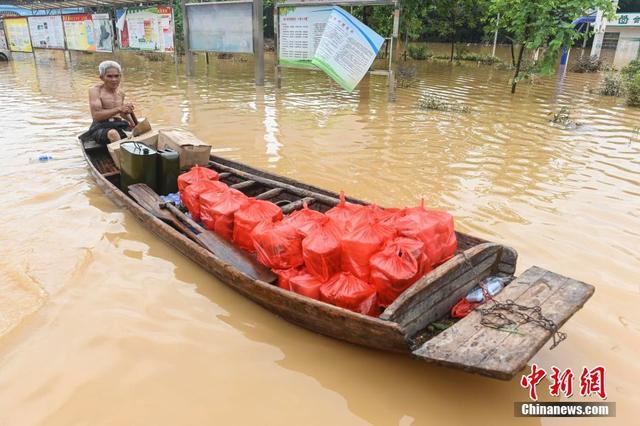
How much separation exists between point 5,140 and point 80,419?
810 centimetres

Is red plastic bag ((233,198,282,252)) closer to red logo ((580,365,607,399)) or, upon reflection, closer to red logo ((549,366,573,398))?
red logo ((549,366,573,398))

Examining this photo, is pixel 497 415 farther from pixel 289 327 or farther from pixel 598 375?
pixel 289 327

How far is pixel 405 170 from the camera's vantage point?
723 centimetres

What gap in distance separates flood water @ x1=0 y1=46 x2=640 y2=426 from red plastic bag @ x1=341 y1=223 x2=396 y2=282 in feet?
2.08

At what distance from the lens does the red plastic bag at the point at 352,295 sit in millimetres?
3199

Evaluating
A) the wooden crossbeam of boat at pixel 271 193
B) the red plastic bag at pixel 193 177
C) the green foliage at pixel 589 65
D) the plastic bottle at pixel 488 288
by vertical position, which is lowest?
the plastic bottle at pixel 488 288

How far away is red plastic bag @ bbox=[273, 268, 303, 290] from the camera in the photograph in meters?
3.59

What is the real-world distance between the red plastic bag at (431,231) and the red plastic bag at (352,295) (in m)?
0.50

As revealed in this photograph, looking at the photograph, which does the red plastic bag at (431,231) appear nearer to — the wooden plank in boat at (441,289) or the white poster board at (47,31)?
the wooden plank in boat at (441,289)

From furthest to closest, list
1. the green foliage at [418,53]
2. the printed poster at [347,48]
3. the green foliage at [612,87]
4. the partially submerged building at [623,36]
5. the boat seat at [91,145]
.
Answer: the green foliage at [418,53] < the partially submerged building at [623,36] < the green foliage at [612,87] < the printed poster at [347,48] < the boat seat at [91,145]

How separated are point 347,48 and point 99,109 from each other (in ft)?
21.9

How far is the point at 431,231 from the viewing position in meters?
3.31

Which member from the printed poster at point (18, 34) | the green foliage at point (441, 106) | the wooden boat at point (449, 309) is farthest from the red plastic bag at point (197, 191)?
the printed poster at point (18, 34)

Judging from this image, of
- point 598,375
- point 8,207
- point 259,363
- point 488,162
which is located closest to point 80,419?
point 259,363
